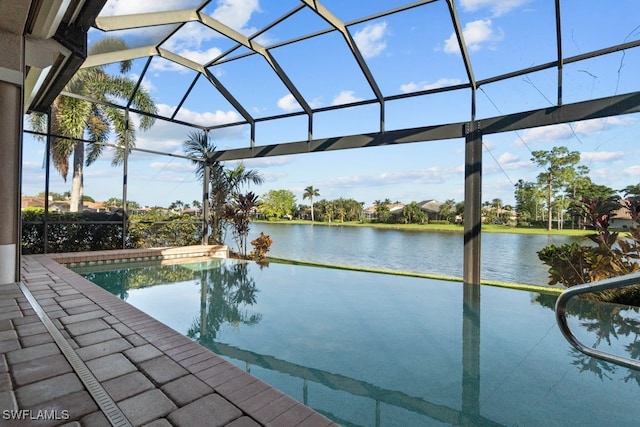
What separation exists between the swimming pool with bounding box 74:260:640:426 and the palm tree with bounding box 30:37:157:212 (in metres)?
3.33

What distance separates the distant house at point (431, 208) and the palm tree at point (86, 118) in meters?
15.4

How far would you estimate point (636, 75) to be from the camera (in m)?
4.64

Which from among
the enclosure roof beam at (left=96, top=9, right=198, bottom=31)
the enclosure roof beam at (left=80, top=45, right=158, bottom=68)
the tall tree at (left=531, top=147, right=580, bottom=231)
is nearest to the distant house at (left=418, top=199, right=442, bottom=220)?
the tall tree at (left=531, top=147, right=580, bottom=231)

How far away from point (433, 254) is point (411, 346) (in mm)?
7925

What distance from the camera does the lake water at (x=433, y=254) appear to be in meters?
7.69

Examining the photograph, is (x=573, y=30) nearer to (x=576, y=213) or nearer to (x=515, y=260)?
(x=576, y=213)

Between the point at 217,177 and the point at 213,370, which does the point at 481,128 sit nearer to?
the point at 213,370

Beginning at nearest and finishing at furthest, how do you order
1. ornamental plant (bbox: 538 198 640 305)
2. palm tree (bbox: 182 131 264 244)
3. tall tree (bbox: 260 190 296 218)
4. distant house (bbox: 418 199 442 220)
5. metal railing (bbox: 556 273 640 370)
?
1. metal railing (bbox: 556 273 640 370)
2. ornamental plant (bbox: 538 198 640 305)
3. palm tree (bbox: 182 131 264 244)
4. distant house (bbox: 418 199 442 220)
5. tall tree (bbox: 260 190 296 218)

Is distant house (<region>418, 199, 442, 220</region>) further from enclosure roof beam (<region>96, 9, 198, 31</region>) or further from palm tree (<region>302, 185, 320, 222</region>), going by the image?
palm tree (<region>302, 185, 320, 222</region>)

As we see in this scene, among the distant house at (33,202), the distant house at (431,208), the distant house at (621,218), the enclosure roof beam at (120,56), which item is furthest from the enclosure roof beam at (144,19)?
the distant house at (431,208)

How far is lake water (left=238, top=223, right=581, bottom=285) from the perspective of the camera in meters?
7.69

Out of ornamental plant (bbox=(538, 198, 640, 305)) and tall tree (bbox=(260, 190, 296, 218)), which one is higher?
tall tree (bbox=(260, 190, 296, 218))

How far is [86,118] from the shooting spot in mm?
9766

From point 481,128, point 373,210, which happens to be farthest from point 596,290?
point 373,210
